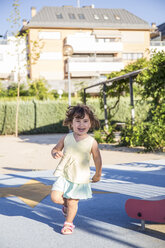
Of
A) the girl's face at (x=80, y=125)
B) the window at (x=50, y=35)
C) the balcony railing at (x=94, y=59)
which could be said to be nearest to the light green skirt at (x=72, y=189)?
the girl's face at (x=80, y=125)

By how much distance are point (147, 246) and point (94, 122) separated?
1241 millimetres

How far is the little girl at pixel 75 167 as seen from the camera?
3201 mm

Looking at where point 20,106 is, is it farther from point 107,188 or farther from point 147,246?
point 147,246

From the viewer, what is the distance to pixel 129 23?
47031 millimetres

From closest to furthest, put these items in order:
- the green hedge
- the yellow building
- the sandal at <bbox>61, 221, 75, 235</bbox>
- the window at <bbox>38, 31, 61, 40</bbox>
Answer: the sandal at <bbox>61, 221, 75, 235</bbox>, the green hedge, the yellow building, the window at <bbox>38, 31, 61, 40</bbox>

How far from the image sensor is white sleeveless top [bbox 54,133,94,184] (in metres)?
3.21

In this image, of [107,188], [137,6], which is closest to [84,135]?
[137,6]

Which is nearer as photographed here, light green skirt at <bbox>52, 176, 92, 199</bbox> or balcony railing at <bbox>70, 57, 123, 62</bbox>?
light green skirt at <bbox>52, 176, 92, 199</bbox>

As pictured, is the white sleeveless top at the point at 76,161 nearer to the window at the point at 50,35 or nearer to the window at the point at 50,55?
the window at the point at 50,55

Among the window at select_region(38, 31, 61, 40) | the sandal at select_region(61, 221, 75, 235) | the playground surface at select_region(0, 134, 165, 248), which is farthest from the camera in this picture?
the window at select_region(38, 31, 61, 40)

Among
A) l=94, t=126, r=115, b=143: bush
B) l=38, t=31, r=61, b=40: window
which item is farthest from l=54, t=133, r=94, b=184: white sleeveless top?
l=38, t=31, r=61, b=40: window

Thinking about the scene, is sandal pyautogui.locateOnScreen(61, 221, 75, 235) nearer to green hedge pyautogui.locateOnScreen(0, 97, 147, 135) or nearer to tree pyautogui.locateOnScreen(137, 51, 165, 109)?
tree pyautogui.locateOnScreen(137, 51, 165, 109)

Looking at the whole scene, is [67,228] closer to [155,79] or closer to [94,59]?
[155,79]

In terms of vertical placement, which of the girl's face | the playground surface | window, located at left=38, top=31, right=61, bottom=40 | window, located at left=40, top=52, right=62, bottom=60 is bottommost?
the playground surface
